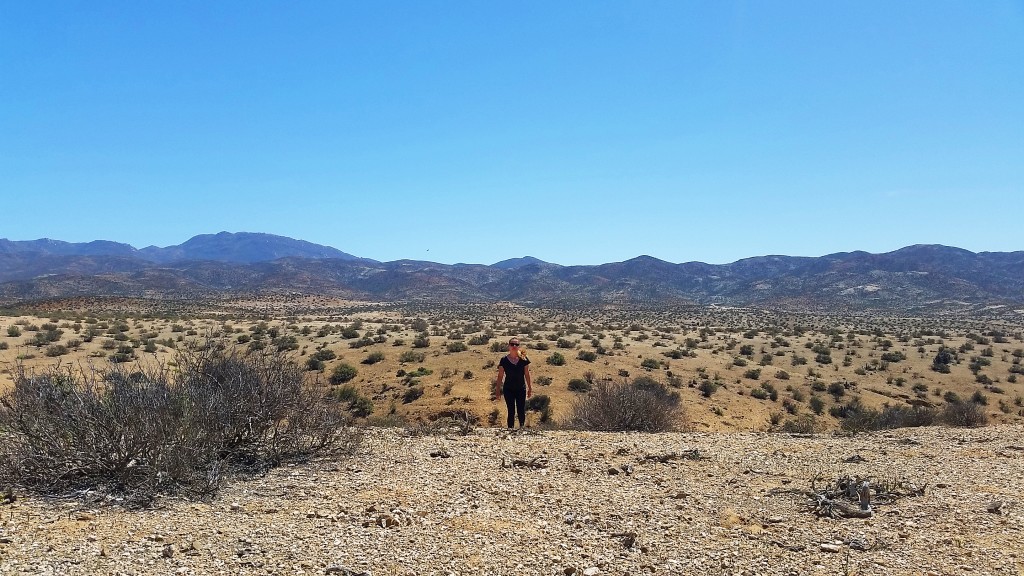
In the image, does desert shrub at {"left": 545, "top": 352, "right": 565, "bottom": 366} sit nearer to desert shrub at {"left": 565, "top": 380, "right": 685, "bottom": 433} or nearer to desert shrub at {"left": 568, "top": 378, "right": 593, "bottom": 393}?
desert shrub at {"left": 568, "top": 378, "right": 593, "bottom": 393}

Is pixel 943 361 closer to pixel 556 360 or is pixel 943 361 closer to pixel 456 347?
pixel 556 360

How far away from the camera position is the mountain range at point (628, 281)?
107 metres

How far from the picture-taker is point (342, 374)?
22.9 metres

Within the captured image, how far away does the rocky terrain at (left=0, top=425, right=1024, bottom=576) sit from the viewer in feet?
15.7

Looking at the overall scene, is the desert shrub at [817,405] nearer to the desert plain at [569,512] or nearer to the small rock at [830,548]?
the desert plain at [569,512]

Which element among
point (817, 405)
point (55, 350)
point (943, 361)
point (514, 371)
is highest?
point (514, 371)

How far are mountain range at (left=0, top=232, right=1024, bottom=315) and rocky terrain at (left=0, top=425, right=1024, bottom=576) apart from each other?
89497 mm

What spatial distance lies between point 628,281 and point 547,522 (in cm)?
14351

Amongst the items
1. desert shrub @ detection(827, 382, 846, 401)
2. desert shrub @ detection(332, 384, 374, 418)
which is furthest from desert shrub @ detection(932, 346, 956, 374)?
desert shrub @ detection(332, 384, 374, 418)

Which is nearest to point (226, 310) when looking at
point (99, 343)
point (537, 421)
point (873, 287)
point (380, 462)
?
point (99, 343)

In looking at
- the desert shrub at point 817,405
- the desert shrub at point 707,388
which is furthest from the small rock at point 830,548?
the desert shrub at point 817,405

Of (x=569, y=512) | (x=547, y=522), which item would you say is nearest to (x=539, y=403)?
(x=569, y=512)

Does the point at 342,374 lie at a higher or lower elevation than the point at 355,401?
higher

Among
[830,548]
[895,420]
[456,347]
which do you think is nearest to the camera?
[830,548]
